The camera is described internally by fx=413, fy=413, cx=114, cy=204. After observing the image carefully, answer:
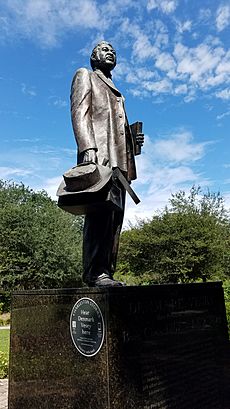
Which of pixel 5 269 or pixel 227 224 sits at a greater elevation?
pixel 227 224

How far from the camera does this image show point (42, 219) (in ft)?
94.5

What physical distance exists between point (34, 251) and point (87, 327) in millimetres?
24622

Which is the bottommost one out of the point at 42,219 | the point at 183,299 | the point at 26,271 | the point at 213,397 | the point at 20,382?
the point at 213,397

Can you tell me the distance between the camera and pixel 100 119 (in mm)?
4297

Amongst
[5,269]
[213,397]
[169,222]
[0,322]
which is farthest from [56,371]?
[169,222]

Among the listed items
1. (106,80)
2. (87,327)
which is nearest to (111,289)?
(87,327)

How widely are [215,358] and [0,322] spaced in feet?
64.1

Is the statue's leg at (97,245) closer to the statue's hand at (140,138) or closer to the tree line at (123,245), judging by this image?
the statue's hand at (140,138)

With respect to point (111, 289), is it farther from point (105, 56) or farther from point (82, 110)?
point (105, 56)

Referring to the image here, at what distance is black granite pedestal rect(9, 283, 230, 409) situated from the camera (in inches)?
123

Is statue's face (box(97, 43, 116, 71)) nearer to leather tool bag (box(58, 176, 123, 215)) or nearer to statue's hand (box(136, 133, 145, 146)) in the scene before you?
statue's hand (box(136, 133, 145, 146))

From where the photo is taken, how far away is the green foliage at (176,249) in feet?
98.5

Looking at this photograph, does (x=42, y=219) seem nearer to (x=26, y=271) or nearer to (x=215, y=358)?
(x=26, y=271)

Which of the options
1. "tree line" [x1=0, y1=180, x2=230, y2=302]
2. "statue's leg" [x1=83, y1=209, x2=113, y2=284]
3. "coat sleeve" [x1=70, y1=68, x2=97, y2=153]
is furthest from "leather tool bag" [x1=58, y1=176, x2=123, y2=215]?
"tree line" [x1=0, y1=180, x2=230, y2=302]
